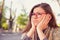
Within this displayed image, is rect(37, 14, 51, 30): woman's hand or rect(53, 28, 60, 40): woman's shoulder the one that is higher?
rect(37, 14, 51, 30): woman's hand

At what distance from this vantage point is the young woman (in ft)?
3.75

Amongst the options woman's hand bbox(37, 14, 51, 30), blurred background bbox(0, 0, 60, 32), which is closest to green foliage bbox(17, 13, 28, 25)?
blurred background bbox(0, 0, 60, 32)

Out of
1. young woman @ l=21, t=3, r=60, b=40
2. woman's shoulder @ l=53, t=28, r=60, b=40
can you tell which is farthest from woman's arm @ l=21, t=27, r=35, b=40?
woman's shoulder @ l=53, t=28, r=60, b=40

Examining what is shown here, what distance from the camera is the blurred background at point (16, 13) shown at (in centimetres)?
117

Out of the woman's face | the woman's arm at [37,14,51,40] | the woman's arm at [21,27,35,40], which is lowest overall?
the woman's arm at [21,27,35,40]

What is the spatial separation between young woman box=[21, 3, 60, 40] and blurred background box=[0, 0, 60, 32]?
4 cm

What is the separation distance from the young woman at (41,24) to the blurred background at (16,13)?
0.04 meters

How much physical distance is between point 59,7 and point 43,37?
0.99ft

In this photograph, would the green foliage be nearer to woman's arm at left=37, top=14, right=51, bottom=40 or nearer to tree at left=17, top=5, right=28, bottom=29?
tree at left=17, top=5, right=28, bottom=29

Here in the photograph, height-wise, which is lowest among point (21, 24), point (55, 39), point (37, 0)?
point (55, 39)

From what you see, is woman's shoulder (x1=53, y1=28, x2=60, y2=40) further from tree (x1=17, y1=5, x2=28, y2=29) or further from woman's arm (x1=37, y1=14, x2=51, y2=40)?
tree (x1=17, y1=5, x2=28, y2=29)

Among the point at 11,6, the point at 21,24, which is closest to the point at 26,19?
the point at 21,24

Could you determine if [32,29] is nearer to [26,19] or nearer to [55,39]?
[26,19]

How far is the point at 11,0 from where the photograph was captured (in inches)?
46.6
